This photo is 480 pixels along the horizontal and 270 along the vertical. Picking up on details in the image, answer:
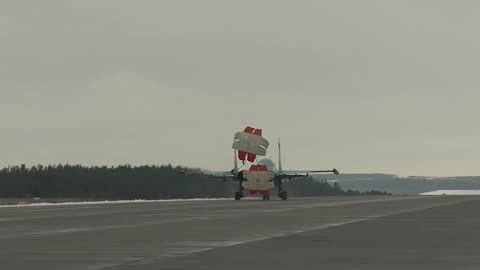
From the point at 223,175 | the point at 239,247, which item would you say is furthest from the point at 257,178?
the point at 239,247

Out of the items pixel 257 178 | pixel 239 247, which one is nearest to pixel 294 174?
pixel 257 178

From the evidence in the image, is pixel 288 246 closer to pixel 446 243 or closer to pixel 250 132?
pixel 446 243

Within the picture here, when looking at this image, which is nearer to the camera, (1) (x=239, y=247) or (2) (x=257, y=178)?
(1) (x=239, y=247)

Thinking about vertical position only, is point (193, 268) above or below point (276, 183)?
below

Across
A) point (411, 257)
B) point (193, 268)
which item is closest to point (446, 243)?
point (411, 257)

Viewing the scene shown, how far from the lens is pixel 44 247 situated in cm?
2447

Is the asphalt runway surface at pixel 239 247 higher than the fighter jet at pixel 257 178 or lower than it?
lower

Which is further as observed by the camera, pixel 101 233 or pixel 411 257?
pixel 101 233

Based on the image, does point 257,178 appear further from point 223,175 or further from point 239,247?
point 239,247

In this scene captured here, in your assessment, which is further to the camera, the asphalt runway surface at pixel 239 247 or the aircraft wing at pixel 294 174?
the aircraft wing at pixel 294 174

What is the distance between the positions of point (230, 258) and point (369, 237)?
30.2 ft

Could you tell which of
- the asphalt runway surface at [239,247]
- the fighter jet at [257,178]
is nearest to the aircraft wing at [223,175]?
the fighter jet at [257,178]

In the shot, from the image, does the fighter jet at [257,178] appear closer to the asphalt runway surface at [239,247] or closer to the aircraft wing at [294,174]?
the aircraft wing at [294,174]

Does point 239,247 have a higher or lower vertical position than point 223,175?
lower
